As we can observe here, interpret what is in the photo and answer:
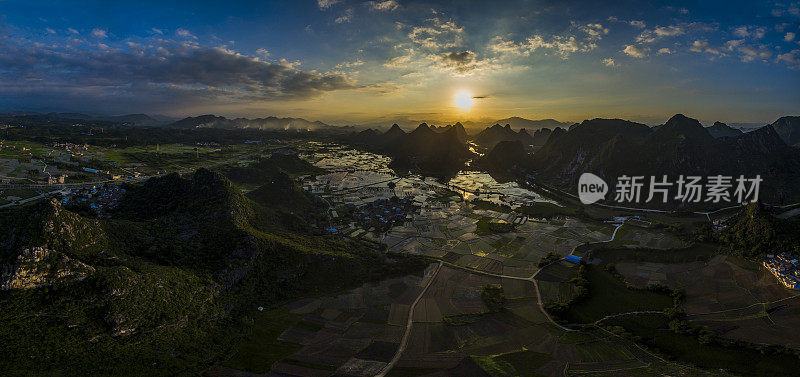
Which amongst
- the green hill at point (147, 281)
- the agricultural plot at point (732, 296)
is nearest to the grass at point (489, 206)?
the agricultural plot at point (732, 296)

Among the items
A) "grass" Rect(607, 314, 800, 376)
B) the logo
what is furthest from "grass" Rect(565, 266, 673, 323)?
the logo

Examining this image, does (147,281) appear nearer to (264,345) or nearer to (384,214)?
(264,345)

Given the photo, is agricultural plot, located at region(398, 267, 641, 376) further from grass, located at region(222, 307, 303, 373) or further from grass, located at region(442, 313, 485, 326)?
grass, located at region(222, 307, 303, 373)

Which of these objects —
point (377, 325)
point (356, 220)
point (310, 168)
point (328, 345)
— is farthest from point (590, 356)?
point (310, 168)

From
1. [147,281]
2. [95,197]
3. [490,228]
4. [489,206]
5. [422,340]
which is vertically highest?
[95,197]

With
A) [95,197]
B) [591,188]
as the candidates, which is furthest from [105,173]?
Result: [591,188]

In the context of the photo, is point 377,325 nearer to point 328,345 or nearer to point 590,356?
point 328,345

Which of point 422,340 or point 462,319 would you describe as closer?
point 422,340
